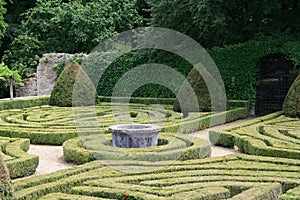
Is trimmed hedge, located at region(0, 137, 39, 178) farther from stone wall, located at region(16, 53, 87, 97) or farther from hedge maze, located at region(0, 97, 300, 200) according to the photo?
stone wall, located at region(16, 53, 87, 97)

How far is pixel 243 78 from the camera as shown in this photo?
57.9ft

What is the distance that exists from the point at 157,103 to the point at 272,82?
15.8 ft

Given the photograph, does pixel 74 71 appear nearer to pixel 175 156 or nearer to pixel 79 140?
pixel 79 140

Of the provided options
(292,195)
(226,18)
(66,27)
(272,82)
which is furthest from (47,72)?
(292,195)

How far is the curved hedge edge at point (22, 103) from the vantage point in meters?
17.8

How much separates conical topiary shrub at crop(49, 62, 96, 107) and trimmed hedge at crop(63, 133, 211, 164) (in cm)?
789

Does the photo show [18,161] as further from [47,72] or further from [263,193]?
[47,72]

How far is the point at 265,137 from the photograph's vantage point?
10320 millimetres

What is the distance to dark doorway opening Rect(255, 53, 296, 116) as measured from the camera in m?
17.0

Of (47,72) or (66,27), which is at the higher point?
(66,27)

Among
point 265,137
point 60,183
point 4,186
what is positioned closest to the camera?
point 4,186

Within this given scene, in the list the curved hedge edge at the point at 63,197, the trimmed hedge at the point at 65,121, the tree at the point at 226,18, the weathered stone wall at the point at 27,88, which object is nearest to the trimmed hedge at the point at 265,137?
the trimmed hedge at the point at 65,121

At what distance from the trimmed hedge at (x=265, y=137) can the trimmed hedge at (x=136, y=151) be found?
1.01 meters

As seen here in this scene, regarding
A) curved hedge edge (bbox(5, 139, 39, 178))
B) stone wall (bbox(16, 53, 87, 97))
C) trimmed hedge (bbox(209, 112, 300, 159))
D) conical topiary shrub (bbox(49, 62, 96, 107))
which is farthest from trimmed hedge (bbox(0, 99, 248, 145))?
stone wall (bbox(16, 53, 87, 97))
